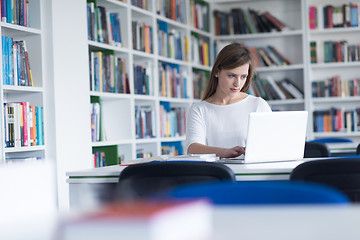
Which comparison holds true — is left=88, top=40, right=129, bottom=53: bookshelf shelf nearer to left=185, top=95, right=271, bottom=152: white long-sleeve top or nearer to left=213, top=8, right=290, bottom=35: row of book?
left=185, top=95, right=271, bottom=152: white long-sleeve top

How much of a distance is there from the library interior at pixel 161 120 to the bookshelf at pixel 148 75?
13mm

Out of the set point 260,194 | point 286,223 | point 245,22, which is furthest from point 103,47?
point 286,223

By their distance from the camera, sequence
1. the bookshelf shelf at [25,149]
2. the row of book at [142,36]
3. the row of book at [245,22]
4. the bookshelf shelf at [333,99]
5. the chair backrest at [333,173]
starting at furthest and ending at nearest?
1. the row of book at [245,22]
2. the bookshelf shelf at [333,99]
3. the row of book at [142,36]
4. the bookshelf shelf at [25,149]
5. the chair backrest at [333,173]

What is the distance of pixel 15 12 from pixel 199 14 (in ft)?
9.84

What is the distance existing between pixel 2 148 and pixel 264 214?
2.69 metres

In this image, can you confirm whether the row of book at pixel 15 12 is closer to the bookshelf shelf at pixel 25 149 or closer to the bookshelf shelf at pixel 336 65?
the bookshelf shelf at pixel 25 149

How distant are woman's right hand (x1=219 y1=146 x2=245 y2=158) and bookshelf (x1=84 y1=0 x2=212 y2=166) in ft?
5.43

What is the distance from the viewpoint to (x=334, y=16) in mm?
6219

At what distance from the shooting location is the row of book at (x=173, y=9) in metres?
5.37

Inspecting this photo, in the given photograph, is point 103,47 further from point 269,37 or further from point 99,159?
point 269,37

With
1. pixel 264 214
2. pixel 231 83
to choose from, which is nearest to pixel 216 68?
pixel 231 83

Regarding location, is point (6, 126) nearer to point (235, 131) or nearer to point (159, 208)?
point (235, 131)

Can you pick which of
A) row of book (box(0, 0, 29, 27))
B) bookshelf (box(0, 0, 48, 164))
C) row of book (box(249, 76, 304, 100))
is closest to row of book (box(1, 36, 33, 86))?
bookshelf (box(0, 0, 48, 164))

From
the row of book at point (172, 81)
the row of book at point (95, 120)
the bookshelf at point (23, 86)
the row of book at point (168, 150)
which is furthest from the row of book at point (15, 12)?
the row of book at point (168, 150)
